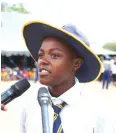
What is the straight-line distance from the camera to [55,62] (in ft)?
2.95

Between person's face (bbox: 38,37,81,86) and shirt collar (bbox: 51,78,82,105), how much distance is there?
0.04m

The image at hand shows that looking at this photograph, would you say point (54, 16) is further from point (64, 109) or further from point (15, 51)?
point (64, 109)

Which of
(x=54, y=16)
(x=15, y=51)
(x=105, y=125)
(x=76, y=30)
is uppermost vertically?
(x=54, y=16)

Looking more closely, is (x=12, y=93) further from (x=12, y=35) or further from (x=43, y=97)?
(x=12, y=35)

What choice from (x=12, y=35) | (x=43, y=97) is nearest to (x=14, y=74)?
(x=12, y=35)

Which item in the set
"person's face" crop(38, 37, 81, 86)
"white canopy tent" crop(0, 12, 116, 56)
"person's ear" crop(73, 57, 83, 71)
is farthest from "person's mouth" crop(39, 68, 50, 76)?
"white canopy tent" crop(0, 12, 116, 56)

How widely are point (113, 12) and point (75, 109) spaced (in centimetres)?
643

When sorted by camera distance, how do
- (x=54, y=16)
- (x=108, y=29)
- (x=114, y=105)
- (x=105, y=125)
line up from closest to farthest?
(x=105, y=125)
(x=114, y=105)
(x=54, y=16)
(x=108, y=29)

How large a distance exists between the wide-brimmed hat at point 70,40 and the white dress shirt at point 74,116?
62mm

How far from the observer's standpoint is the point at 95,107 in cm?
93

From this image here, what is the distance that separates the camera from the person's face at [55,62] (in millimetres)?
896

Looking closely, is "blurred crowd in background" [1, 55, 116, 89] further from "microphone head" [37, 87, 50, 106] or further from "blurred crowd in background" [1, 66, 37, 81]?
"microphone head" [37, 87, 50, 106]

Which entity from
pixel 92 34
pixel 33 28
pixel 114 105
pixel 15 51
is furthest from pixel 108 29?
pixel 33 28

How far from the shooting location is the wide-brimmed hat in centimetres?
90
